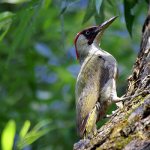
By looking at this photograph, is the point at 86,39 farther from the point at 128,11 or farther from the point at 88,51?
the point at 128,11

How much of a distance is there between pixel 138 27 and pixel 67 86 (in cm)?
133

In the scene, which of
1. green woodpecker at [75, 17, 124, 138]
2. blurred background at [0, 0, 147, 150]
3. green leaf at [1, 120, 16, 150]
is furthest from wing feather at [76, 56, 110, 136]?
blurred background at [0, 0, 147, 150]

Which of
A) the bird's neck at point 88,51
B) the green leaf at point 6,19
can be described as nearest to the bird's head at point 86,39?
the bird's neck at point 88,51

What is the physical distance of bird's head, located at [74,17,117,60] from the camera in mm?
7543

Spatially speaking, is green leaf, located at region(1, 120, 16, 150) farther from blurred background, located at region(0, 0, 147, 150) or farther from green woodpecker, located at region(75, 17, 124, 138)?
blurred background, located at region(0, 0, 147, 150)

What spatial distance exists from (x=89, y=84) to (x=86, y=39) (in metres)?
1.37

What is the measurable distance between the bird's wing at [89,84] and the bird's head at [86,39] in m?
0.69

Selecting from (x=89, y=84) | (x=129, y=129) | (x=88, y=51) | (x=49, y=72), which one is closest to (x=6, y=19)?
(x=89, y=84)

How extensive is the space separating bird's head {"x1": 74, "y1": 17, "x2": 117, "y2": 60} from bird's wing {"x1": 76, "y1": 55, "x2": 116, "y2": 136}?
69cm

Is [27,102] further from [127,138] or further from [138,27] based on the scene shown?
[127,138]

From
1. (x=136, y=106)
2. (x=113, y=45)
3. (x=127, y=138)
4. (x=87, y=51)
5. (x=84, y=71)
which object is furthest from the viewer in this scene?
(x=113, y=45)

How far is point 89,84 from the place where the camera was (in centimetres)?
638

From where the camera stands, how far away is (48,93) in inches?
393

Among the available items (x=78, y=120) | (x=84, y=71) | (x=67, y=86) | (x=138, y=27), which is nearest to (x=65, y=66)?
(x=67, y=86)
